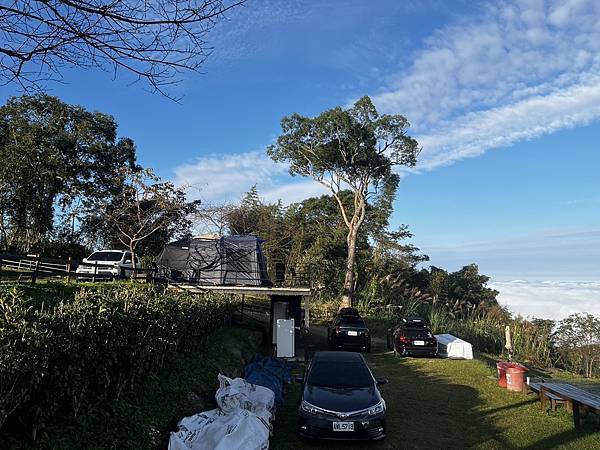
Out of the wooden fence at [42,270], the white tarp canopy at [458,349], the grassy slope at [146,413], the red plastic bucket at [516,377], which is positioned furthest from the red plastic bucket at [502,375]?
the wooden fence at [42,270]

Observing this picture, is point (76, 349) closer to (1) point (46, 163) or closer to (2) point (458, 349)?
(2) point (458, 349)

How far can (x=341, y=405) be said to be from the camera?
7473 millimetres

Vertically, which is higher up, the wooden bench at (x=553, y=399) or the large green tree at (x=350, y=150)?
the large green tree at (x=350, y=150)

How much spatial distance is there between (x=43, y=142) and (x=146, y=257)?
27.8ft

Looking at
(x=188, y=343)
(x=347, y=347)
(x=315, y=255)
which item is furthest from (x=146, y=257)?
(x=188, y=343)

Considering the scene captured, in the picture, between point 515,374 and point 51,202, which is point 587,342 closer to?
point 515,374

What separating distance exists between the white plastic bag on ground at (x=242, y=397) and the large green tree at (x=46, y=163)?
21.5 meters

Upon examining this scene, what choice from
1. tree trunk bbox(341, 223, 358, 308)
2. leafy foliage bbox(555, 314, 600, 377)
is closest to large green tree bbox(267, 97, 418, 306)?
tree trunk bbox(341, 223, 358, 308)

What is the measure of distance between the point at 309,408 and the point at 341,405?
50cm

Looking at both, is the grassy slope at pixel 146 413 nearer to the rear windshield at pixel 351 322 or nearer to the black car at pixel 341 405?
the black car at pixel 341 405

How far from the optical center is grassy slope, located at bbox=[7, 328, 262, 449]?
4.71 metres

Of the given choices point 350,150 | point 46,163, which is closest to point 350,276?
point 350,150

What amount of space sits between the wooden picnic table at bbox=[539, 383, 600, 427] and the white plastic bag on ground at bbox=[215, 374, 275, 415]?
5.19 m

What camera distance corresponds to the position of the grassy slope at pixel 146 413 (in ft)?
15.5
